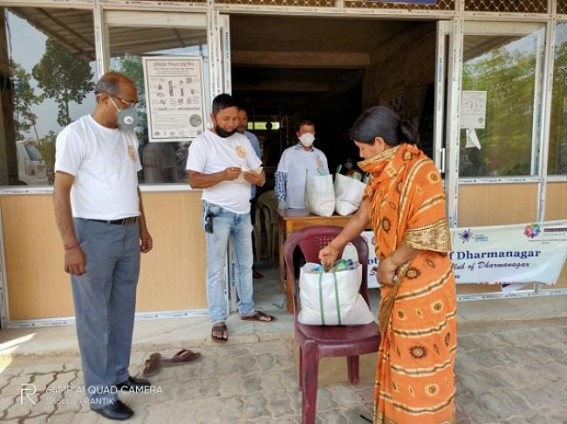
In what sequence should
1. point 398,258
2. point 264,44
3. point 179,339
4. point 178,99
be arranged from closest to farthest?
point 398,258
point 179,339
point 178,99
point 264,44

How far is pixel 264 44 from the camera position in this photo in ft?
20.9

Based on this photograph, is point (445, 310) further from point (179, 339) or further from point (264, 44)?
point (264, 44)

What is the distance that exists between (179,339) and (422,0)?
10.3ft

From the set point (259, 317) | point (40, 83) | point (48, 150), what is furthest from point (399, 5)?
point (48, 150)

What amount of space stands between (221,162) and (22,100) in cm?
155

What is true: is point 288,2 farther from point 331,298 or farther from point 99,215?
point 331,298

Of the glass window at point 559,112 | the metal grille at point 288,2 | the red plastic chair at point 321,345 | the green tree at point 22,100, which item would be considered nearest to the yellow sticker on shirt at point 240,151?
the metal grille at point 288,2

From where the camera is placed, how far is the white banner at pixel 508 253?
3557 mm

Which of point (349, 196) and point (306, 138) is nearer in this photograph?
point (349, 196)

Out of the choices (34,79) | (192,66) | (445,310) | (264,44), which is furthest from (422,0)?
(264,44)

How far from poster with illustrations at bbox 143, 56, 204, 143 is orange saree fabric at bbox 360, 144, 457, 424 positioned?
1902 millimetres

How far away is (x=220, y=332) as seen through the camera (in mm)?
3029

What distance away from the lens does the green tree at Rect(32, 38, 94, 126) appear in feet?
10.3

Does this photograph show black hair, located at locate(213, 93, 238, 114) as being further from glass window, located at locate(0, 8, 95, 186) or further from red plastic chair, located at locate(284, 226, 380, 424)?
red plastic chair, located at locate(284, 226, 380, 424)
